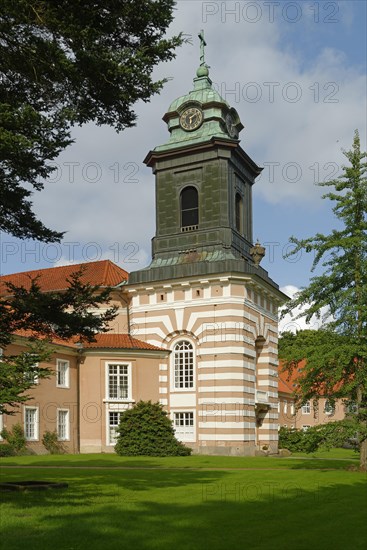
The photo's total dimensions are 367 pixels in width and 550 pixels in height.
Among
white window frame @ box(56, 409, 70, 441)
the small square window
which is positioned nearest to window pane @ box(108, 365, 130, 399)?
white window frame @ box(56, 409, 70, 441)

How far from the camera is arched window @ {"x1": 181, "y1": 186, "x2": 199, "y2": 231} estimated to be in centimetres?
4262

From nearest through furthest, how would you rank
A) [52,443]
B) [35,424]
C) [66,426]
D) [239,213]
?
[35,424], [52,443], [66,426], [239,213]

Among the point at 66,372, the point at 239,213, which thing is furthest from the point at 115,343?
the point at 239,213

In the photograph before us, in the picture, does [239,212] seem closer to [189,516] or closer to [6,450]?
[6,450]

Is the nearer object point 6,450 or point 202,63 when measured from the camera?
point 6,450

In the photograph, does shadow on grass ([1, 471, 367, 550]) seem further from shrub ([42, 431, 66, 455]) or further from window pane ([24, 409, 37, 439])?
shrub ([42, 431, 66, 455])

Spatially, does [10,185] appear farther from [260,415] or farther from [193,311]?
[260,415]

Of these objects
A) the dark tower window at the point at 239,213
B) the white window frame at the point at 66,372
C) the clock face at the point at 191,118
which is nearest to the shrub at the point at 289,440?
the dark tower window at the point at 239,213

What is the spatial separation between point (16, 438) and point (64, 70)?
78.3 feet

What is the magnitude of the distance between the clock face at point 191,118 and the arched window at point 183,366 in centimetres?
1349

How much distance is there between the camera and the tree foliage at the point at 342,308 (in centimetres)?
2342

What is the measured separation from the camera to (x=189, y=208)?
141 feet

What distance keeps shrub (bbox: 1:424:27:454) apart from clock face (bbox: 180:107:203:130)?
2082cm

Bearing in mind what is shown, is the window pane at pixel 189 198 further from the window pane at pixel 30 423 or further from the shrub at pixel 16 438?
the shrub at pixel 16 438
